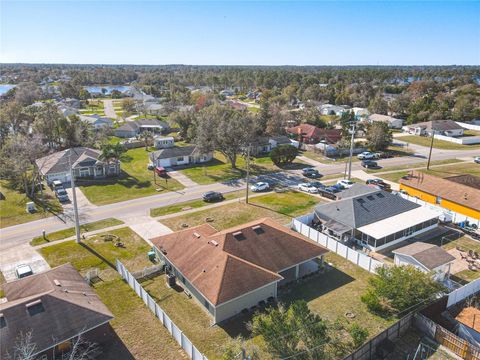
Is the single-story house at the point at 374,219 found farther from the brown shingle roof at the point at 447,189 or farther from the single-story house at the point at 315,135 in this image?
the single-story house at the point at 315,135

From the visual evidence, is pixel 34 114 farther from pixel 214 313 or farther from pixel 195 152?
pixel 214 313

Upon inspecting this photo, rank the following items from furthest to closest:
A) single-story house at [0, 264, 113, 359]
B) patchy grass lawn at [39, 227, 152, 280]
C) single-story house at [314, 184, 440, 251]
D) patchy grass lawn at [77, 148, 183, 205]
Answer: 1. patchy grass lawn at [77, 148, 183, 205]
2. single-story house at [314, 184, 440, 251]
3. patchy grass lawn at [39, 227, 152, 280]
4. single-story house at [0, 264, 113, 359]

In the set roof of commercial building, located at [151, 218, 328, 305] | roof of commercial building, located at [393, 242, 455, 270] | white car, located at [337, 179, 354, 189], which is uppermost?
roof of commercial building, located at [151, 218, 328, 305]

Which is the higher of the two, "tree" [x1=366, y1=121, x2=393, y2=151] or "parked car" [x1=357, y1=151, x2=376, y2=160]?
"tree" [x1=366, y1=121, x2=393, y2=151]

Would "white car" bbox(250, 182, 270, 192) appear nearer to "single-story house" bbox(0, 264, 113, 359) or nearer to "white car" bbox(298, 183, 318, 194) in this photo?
"white car" bbox(298, 183, 318, 194)

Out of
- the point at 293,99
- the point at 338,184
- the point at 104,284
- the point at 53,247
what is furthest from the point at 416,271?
the point at 293,99

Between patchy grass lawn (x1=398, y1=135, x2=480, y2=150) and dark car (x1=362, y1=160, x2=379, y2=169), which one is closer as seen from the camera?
dark car (x1=362, y1=160, x2=379, y2=169)

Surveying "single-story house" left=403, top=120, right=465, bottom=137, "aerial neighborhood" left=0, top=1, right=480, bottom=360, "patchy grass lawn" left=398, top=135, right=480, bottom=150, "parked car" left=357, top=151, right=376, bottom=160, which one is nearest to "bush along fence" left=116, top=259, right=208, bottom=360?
"aerial neighborhood" left=0, top=1, right=480, bottom=360

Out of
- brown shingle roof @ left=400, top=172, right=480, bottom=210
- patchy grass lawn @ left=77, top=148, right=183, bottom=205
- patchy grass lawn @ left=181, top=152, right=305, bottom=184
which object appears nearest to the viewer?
brown shingle roof @ left=400, top=172, right=480, bottom=210
